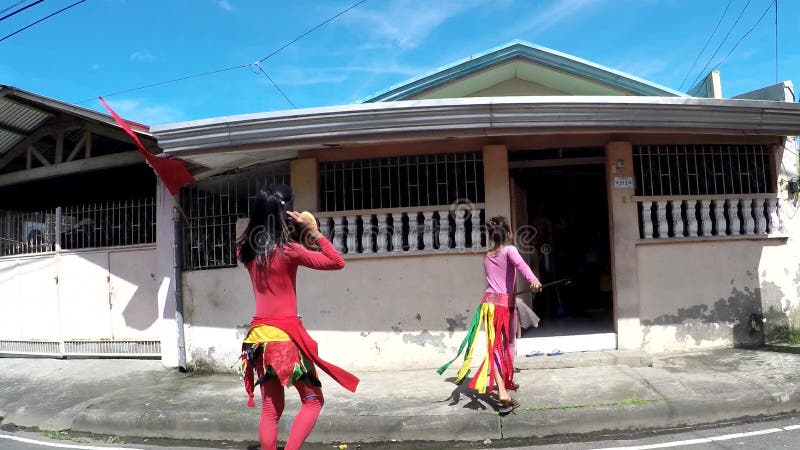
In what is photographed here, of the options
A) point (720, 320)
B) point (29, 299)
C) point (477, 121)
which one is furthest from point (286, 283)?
point (29, 299)

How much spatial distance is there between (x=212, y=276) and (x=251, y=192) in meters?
1.07

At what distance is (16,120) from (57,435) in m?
5.17

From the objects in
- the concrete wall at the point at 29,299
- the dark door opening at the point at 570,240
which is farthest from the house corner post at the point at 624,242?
the concrete wall at the point at 29,299

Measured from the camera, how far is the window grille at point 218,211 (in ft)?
23.8

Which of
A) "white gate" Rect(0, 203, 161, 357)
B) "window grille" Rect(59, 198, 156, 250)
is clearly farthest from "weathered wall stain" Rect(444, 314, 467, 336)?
"window grille" Rect(59, 198, 156, 250)

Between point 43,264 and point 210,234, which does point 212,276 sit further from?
point 43,264

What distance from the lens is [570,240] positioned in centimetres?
991

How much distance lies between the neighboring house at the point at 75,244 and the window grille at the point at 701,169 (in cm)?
575

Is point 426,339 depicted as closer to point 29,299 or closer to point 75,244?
point 75,244

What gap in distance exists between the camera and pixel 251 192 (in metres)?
7.31

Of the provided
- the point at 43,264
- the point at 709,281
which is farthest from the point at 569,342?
the point at 43,264

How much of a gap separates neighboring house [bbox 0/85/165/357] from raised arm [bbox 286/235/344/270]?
4.77 metres

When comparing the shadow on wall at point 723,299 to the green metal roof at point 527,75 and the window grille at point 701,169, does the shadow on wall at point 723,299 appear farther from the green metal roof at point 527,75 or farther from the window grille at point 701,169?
the green metal roof at point 527,75

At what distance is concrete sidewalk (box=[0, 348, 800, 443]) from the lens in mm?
4637
